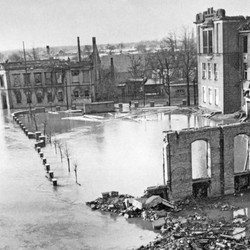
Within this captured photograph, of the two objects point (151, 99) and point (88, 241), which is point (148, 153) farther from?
point (151, 99)

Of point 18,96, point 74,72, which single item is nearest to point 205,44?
point 74,72

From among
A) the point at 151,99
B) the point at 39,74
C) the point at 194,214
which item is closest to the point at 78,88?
the point at 39,74

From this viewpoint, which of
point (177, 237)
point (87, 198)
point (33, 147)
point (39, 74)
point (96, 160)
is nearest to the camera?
point (177, 237)

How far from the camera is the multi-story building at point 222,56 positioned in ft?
140

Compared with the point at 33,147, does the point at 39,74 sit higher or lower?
higher

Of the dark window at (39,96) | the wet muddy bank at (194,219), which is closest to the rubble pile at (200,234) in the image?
the wet muddy bank at (194,219)

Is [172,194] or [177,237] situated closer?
[177,237]

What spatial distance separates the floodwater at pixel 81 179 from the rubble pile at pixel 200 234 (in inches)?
35.1

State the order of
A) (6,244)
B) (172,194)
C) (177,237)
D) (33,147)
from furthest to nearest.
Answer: (33,147) → (172,194) → (6,244) → (177,237)

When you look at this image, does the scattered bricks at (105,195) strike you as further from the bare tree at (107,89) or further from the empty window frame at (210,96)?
the bare tree at (107,89)

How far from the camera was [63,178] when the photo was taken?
27.5 metres

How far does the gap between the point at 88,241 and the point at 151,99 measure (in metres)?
43.9

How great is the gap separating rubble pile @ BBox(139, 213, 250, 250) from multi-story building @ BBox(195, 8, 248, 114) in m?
25.8

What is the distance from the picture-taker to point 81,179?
88.4ft
